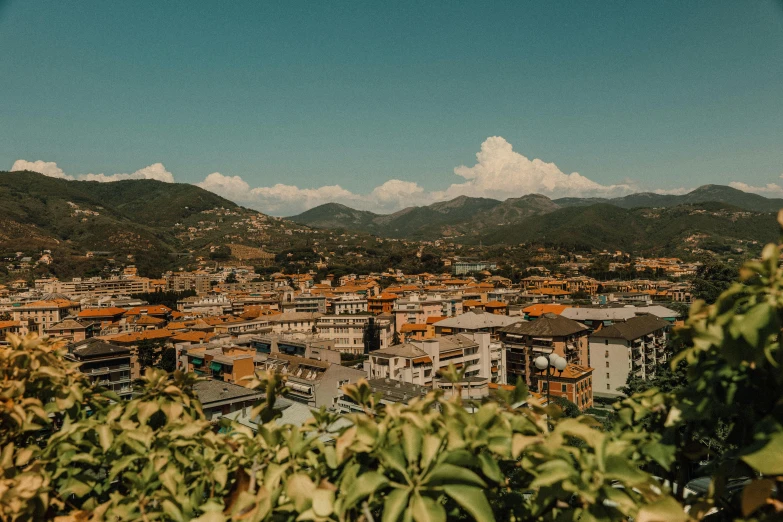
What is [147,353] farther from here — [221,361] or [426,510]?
[426,510]

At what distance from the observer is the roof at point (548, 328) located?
25.9 meters

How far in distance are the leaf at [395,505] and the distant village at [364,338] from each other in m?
0.48

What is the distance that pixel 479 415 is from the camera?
4.70 ft

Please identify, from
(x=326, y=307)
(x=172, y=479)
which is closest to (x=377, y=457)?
(x=172, y=479)

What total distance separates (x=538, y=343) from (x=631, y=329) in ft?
24.5

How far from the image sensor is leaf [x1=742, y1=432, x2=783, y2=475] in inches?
38.0

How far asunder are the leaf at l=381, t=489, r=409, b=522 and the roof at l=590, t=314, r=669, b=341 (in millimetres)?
30070

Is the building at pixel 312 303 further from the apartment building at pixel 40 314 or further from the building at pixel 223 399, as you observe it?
the building at pixel 223 399

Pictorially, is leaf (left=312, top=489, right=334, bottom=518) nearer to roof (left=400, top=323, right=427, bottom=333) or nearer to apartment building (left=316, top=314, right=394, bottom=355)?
roof (left=400, top=323, right=427, bottom=333)

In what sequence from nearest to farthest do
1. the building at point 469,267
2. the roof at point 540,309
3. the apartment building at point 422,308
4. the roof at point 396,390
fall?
the roof at point 396,390 → the apartment building at point 422,308 → the roof at point 540,309 → the building at point 469,267

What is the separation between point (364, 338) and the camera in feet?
113

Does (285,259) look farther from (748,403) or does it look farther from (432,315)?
(748,403)

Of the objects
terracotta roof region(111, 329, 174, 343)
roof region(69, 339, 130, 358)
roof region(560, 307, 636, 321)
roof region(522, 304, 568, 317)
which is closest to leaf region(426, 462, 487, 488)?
roof region(69, 339, 130, 358)

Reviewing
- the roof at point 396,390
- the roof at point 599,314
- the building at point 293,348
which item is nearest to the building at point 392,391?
the roof at point 396,390
